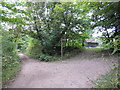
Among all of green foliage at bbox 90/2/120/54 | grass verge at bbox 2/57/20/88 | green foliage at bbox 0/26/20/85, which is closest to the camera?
grass verge at bbox 2/57/20/88

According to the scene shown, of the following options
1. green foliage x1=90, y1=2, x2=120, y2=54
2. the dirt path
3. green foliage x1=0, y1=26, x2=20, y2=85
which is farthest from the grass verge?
green foliage x1=90, y1=2, x2=120, y2=54

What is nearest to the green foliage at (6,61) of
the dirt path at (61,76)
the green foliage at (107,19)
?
the dirt path at (61,76)

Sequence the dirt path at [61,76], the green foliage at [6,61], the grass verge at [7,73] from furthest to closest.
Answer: the green foliage at [6,61]
the grass verge at [7,73]
the dirt path at [61,76]

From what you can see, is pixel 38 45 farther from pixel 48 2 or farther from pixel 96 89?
pixel 96 89

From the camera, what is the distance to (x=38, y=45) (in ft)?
25.7

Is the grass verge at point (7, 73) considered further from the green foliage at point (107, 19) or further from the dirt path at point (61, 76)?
the green foliage at point (107, 19)

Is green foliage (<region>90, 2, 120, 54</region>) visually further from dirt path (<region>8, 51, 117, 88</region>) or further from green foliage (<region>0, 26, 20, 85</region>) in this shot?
green foliage (<region>0, 26, 20, 85</region>)

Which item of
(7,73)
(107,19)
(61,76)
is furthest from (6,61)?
(107,19)

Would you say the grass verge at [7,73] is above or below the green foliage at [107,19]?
below

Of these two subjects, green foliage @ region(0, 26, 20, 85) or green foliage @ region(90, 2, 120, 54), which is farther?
green foliage @ region(90, 2, 120, 54)

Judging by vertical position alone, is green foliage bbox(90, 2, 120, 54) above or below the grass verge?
above

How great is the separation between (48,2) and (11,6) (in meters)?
4.00

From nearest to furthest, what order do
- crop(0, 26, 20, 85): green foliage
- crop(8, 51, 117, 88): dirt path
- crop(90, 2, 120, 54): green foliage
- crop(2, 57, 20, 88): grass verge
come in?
crop(8, 51, 117, 88): dirt path → crop(2, 57, 20, 88): grass verge → crop(0, 26, 20, 85): green foliage → crop(90, 2, 120, 54): green foliage

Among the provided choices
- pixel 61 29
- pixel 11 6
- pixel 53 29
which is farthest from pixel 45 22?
pixel 11 6
